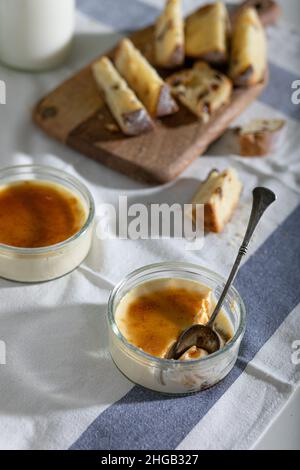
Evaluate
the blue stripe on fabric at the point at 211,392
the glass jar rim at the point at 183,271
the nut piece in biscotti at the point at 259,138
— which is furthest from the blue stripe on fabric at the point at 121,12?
the glass jar rim at the point at 183,271

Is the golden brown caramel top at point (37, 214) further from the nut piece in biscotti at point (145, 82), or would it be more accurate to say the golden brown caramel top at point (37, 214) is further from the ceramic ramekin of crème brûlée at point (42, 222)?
the nut piece in biscotti at point (145, 82)

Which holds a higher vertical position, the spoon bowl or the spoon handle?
the spoon handle

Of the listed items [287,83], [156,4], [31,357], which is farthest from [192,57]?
[31,357]

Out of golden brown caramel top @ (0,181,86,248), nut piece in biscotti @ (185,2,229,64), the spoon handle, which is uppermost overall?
the spoon handle

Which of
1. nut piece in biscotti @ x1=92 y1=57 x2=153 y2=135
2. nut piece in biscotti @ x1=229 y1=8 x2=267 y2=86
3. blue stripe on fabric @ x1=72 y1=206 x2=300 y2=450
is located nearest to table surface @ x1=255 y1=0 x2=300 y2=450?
blue stripe on fabric @ x1=72 y1=206 x2=300 y2=450

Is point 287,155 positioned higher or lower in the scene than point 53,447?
higher

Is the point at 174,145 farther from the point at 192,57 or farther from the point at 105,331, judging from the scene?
the point at 105,331

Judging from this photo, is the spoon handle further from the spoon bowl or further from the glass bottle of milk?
the glass bottle of milk
